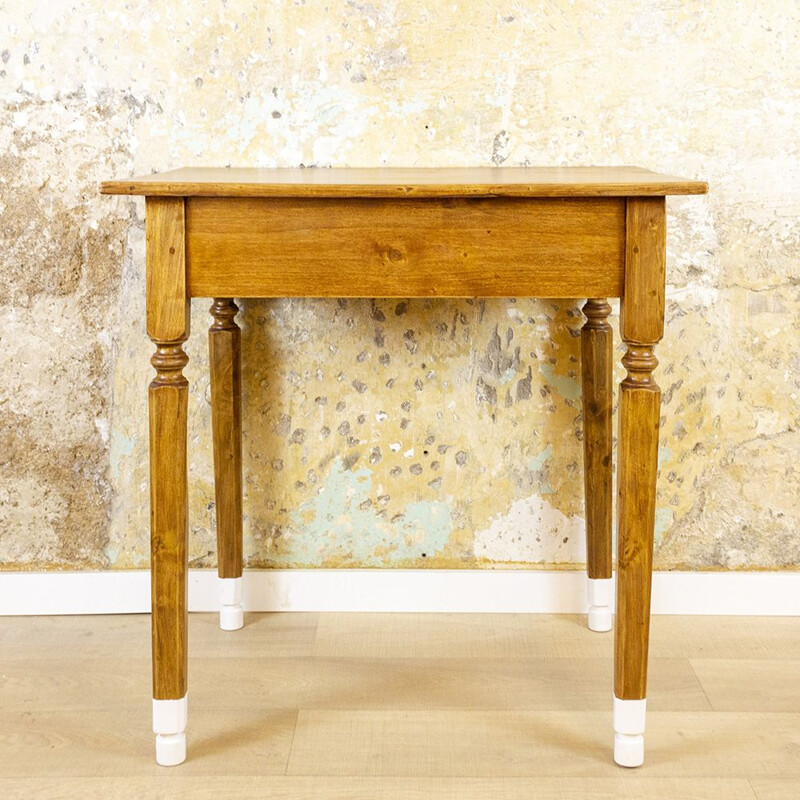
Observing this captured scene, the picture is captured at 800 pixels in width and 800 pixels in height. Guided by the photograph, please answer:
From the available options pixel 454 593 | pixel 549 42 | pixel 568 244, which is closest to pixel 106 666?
pixel 454 593

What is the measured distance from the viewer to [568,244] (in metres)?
1.54

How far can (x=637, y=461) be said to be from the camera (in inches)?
61.9

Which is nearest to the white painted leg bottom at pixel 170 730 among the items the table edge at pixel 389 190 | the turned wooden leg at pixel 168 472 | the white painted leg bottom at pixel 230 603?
the turned wooden leg at pixel 168 472

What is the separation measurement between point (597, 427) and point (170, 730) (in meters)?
0.96

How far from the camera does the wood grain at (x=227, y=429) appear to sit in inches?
79.6

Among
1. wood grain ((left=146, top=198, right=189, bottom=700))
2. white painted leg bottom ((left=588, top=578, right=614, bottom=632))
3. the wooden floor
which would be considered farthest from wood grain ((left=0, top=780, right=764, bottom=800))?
white painted leg bottom ((left=588, top=578, right=614, bottom=632))

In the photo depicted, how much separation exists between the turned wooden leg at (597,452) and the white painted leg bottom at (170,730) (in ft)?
2.85

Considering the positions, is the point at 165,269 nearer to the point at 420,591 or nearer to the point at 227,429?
the point at 227,429

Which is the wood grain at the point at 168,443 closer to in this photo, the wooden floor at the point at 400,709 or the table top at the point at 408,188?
the table top at the point at 408,188

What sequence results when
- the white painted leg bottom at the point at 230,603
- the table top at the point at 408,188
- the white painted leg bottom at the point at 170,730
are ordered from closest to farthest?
1. the table top at the point at 408,188
2. the white painted leg bottom at the point at 170,730
3. the white painted leg bottom at the point at 230,603

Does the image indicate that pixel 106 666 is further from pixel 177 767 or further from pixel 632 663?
pixel 632 663

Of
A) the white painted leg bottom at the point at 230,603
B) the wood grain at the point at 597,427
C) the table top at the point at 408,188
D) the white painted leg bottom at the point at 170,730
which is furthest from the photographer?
the white painted leg bottom at the point at 230,603

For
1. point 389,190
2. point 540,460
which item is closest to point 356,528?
point 540,460

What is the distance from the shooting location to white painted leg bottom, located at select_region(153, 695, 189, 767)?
5.30 feet
